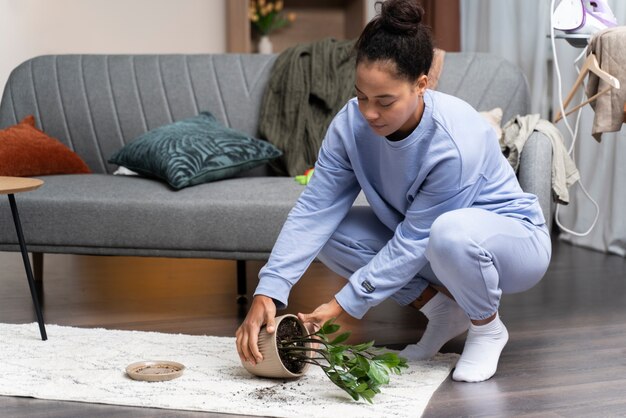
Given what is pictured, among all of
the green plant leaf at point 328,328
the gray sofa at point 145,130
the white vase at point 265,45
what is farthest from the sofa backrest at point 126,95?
the white vase at point 265,45

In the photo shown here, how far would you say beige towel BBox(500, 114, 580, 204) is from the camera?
277 cm

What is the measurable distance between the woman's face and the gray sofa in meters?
0.86

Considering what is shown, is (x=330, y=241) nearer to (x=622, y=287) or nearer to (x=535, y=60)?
(x=622, y=287)

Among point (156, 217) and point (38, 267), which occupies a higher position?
point (156, 217)

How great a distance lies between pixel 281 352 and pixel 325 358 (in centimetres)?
11

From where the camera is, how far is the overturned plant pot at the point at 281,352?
195 cm

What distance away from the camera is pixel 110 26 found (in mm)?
5414

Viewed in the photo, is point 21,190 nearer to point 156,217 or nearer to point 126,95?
point 156,217

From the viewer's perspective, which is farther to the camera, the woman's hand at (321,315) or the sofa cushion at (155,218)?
the sofa cushion at (155,218)

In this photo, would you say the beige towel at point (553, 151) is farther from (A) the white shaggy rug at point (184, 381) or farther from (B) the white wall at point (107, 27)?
(B) the white wall at point (107, 27)

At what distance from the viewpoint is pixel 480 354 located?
2141mm

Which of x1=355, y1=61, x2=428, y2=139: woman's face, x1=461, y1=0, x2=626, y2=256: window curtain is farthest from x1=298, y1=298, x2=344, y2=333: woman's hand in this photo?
x1=461, y1=0, x2=626, y2=256: window curtain

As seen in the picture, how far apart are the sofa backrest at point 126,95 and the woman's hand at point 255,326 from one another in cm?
159

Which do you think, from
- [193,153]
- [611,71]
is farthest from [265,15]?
[611,71]
